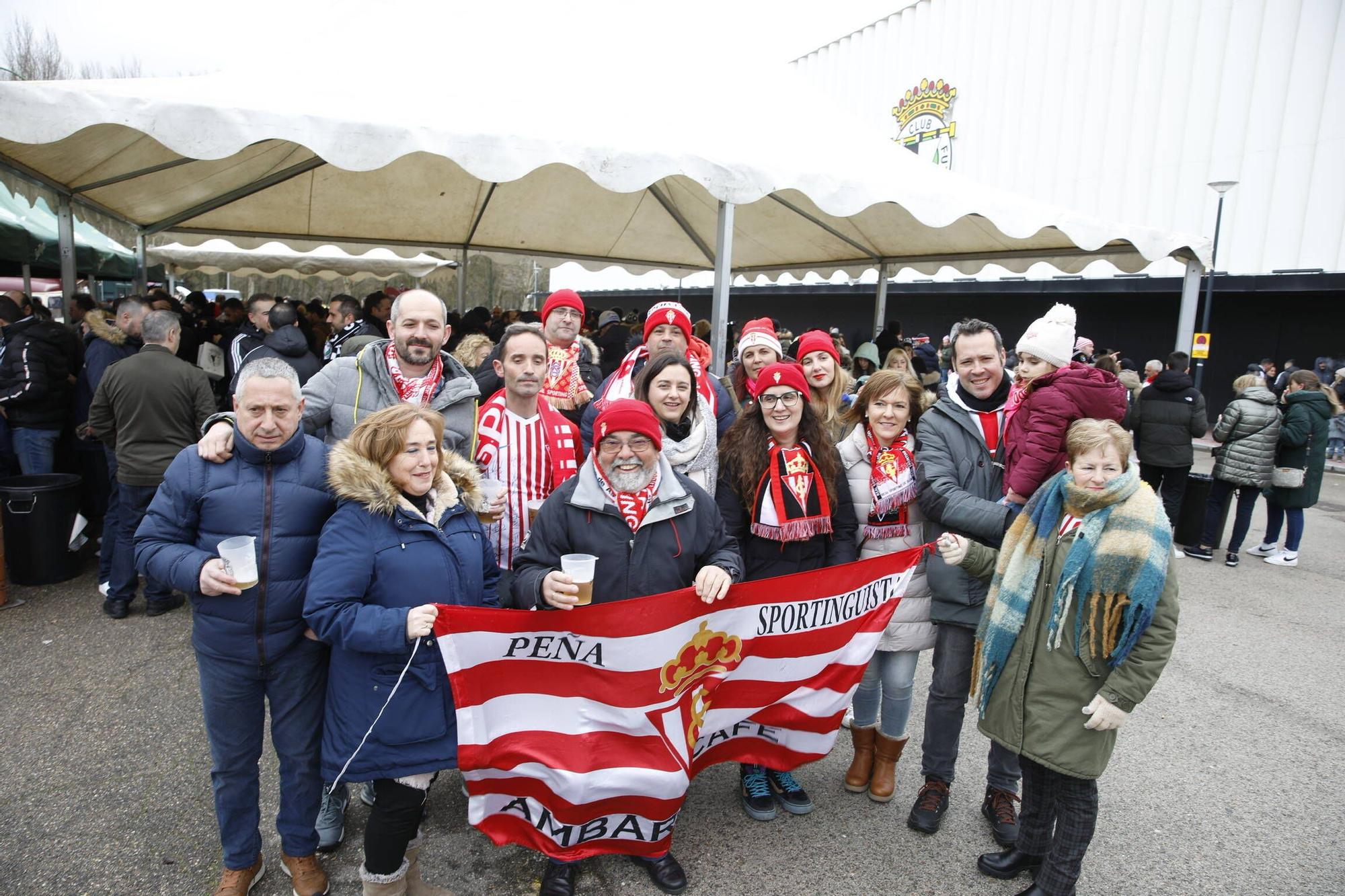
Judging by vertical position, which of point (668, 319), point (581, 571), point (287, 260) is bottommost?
point (581, 571)

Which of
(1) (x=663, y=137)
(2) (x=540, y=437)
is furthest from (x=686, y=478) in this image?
(1) (x=663, y=137)

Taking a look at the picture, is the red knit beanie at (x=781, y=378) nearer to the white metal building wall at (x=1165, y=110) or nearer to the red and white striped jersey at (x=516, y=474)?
the red and white striped jersey at (x=516, y=474)

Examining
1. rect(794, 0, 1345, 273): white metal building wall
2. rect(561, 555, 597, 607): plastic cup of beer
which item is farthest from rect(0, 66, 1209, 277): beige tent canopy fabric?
rect(794, 0, 1345, 273): white metal building wall

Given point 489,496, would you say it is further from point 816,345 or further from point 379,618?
point 816,345

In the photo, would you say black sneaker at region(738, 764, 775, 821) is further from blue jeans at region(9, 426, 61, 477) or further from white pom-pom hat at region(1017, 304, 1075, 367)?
blue jeans at region(9, 426, 61, 477)

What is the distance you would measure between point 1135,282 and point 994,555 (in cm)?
1875

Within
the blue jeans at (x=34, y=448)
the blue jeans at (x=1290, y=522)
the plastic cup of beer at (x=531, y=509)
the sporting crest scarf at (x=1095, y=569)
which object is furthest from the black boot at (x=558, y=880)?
the blue jeans at (x=1290, y=522)

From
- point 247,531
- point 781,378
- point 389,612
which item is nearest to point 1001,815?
point 781,378

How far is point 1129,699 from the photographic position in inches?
97.1

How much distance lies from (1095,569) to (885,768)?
1404 mm

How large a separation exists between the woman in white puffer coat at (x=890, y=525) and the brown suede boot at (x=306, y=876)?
7.10 ft

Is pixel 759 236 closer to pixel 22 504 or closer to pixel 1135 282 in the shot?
pixel 22 504

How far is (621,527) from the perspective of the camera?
2.68m

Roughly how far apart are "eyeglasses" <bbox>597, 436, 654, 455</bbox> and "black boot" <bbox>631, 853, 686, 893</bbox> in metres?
1.50
